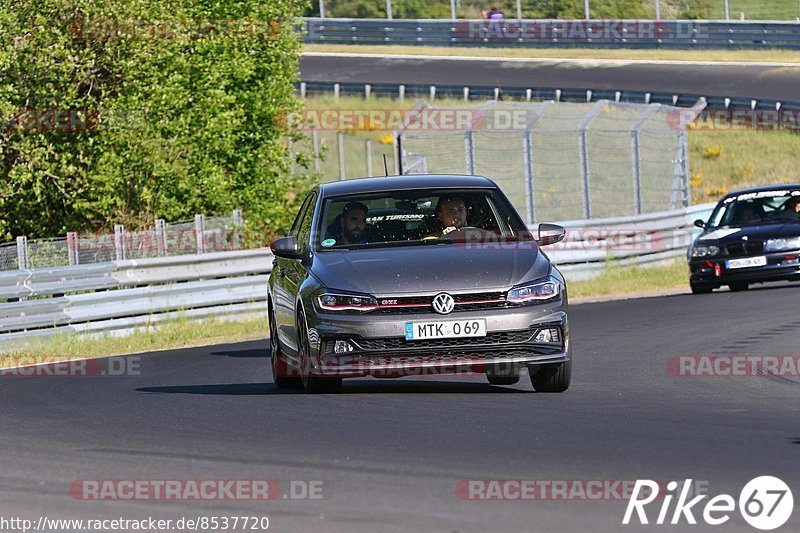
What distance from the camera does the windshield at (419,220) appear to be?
11445 millimetres

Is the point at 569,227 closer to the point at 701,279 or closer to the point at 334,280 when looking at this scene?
the point at 701,279

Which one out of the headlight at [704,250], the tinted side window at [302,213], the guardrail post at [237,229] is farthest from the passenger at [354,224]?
the guardrail post at [237,229]

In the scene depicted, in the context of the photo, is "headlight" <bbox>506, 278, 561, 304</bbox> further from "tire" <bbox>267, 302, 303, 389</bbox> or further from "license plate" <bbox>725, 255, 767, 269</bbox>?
"license plate" <bbox>725, 255, 767, 269</bbox>

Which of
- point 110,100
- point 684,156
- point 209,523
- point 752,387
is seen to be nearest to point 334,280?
point 752,387

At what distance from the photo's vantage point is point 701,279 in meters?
22.3

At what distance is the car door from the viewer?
11.5 m

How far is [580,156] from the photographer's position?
91.8 ft

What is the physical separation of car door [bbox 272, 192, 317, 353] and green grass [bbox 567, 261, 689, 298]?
12.5m

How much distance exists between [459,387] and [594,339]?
458 cm

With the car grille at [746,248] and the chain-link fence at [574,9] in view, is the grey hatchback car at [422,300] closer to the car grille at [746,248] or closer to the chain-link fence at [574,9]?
the car grille at [746,248]

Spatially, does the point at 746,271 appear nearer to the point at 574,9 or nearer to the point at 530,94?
the point at 530,94

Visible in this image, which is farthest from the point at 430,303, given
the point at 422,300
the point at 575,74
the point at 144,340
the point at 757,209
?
the point at 575,74

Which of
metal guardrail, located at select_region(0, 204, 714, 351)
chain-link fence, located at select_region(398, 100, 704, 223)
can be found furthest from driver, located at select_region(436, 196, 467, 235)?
chain-link fence, located at select_region(398, 100, 704, 223)

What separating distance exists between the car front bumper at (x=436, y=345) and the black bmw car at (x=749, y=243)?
1168cm
